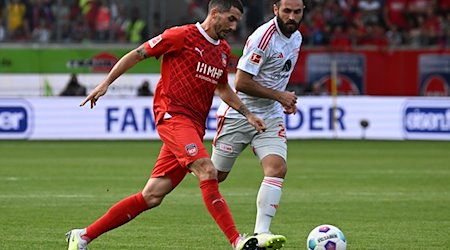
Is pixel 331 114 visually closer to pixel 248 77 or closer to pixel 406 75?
pixel 406 75

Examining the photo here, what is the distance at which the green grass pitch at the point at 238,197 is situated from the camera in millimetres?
10766

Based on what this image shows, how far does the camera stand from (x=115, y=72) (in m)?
8.83

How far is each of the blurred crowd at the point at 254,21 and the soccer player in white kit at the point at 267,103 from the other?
24.3 metres

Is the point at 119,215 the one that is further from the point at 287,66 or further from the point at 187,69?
the point at 287,66

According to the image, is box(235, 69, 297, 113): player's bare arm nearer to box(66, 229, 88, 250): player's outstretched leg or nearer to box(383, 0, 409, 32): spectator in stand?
box(66, 229, 88, 250): player's outstretched leg

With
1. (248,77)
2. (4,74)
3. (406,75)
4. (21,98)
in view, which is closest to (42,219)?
(248,77)

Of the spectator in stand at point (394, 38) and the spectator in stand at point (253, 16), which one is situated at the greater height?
the spectator in stand at point (253, 16)

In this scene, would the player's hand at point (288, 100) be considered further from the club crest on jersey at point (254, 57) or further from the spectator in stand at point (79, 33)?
the spectator in stand at point (79, 33)

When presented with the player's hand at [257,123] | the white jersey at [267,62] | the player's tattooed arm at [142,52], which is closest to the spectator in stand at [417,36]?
the white jersey at [267,62]

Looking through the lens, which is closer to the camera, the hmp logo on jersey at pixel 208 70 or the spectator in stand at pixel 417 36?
the hmp logo on jersey at pixel 208 70

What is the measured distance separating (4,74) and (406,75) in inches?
495

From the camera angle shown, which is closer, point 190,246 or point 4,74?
point 190,246

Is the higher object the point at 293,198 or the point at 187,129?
the point at 187,129

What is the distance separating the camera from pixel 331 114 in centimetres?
2812
